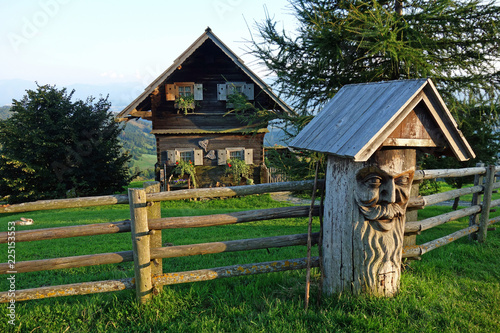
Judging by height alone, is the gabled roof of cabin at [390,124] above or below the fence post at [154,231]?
above

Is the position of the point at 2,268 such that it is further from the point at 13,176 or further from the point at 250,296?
the point at 13,176

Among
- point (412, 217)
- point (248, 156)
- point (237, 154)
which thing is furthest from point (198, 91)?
point (412, 217)

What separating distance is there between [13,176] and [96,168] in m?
Answer: 3.70

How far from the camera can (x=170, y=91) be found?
46.8 feet

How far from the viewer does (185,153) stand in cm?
1515

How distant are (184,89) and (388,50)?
10.9 meters

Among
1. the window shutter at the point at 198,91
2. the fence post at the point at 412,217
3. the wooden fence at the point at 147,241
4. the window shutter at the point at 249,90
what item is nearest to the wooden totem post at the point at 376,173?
the wooden fence at the point at 147,241

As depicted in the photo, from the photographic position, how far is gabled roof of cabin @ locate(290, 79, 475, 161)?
2820 mm

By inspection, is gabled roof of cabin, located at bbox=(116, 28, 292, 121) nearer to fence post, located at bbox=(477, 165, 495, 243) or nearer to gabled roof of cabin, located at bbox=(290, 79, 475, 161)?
fence post, located at bbox=(477, 165, 495, 243)

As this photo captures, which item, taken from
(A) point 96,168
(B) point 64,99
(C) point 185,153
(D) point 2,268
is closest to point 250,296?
(D) point 2,268

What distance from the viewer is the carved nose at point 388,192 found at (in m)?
3.11

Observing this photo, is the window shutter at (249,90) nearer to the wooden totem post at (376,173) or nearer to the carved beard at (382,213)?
the wooden totem post at (376,173)

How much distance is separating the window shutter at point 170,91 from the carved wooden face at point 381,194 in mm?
12464

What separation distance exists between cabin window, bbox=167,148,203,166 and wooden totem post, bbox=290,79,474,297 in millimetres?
12010
